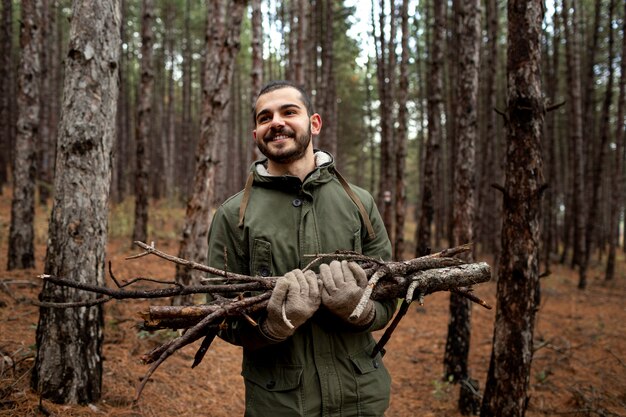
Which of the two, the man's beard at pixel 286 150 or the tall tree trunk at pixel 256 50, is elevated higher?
the tall tree trunk at pixel 256 50

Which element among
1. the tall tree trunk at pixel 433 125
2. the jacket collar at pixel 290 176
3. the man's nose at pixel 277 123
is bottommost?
the jacket collar at pixel 290 176

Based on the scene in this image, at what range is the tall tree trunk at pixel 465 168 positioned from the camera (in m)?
5.94

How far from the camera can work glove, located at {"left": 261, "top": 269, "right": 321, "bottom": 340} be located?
1.89 m

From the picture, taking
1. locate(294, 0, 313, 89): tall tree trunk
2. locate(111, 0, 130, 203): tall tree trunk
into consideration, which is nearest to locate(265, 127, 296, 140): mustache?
locate(294, 0, 313, 89): tall tree trunk

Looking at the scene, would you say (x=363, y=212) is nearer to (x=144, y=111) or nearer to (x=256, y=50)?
(x=256, y=50)

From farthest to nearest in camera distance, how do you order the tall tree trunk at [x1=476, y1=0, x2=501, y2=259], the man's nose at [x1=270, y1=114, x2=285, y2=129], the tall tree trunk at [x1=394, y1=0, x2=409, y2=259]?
the tall tree trunk at [x1=476, y1=0, x2=501, y2=259] < the tall tree trunk at [x1=394, y1=0, x2=409, y2=259] < the man's nose at [x1=270, y1=114, x2=285, y2=129]

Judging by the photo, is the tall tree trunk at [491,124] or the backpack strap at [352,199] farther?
the tall tree trunk at [491,124]

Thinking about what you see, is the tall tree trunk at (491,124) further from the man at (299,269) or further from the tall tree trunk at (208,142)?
the man at (299,269)

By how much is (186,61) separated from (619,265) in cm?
2435

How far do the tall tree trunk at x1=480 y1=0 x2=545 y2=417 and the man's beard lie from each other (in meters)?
2.24

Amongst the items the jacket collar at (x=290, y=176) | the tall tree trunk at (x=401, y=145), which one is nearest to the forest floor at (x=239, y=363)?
the jacket collar at (x=290, y=176)

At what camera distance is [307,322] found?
220 cm

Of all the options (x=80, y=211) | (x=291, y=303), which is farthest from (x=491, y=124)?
(x=291, y=303)

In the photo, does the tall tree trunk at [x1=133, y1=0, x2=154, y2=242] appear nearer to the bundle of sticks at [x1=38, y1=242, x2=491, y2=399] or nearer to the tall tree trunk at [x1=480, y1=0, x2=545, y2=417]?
the tall tree trunk at [x1=480, y1=0, x2=545, y2=417]
